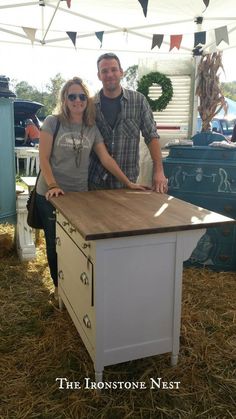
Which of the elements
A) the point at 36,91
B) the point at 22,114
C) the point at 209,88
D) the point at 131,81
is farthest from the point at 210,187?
the point at 36,91

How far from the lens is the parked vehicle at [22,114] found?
10320 mm

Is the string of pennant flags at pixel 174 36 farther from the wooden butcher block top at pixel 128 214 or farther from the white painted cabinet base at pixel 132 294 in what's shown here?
the white painted cabinet base at pixel 132 294

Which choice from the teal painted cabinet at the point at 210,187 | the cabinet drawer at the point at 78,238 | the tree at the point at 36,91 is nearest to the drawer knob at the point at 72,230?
the cabinet drawer at the point at 78,238

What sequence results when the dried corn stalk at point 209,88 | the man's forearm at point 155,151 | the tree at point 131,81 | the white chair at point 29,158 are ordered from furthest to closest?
the white chair at point 29,158
the tree at point 131,81
the dried corn stalk at point 209,88
the man's forearm at point 155,151

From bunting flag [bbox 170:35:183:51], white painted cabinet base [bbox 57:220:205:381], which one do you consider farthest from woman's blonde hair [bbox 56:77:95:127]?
bunting flag [bbox 170:35:183:51]

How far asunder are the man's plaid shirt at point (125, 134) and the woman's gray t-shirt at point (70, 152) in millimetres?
158

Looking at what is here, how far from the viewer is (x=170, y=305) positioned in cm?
189

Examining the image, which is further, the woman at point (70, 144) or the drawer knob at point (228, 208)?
the drawer knob at point (228, 208)

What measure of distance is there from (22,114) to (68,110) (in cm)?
895

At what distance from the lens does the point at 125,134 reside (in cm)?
267

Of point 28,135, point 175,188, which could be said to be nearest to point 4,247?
point 175,188

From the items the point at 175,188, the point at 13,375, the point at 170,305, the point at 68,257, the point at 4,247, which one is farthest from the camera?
the point at 4,247

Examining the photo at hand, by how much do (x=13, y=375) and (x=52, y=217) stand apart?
41.3 inches

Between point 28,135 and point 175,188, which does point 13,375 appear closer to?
point 175,188
